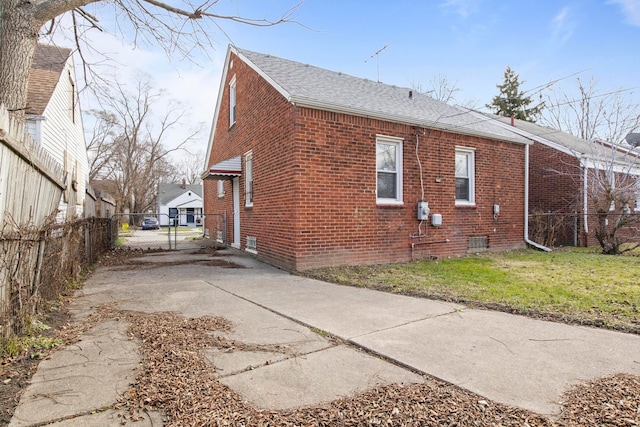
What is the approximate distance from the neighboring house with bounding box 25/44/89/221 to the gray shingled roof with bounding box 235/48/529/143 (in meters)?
4.83

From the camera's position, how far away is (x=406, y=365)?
2814 mm

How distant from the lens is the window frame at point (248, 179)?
10219 mm

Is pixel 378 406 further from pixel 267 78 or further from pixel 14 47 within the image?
pixel 267 78

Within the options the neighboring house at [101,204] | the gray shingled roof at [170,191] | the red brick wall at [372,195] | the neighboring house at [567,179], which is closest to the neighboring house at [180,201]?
the gray shingled roof at [170,191]

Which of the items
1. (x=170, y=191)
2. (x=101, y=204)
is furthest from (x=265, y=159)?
Result: (x=170, y=191)

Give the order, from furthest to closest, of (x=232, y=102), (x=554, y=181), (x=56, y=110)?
(x=554, y=181), (x=232, y=102), (x=56, y=110)

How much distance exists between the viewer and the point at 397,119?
850 cm

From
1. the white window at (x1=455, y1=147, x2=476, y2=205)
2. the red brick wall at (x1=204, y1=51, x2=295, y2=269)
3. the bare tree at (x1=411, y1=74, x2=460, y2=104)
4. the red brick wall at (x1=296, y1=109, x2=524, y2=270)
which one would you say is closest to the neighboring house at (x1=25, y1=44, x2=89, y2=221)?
the red brick wall at (x1=204, y1=51, x2=295, y2=269)

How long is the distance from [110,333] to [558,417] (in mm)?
3882

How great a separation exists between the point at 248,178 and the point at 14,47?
20.6 ft

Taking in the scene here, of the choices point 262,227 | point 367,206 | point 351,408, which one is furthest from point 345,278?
point 351,408

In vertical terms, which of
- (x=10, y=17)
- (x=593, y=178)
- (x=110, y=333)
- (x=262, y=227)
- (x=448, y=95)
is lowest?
(x=110, y=333)

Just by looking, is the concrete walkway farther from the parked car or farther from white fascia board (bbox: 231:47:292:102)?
the parked car

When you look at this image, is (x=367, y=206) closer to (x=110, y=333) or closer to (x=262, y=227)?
(x=262, y=227)
